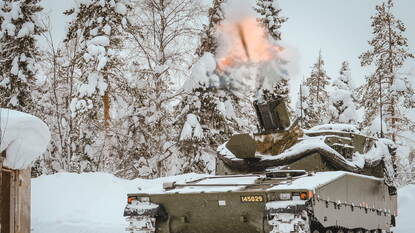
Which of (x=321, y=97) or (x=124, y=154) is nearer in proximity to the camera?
(x=124, y=154)

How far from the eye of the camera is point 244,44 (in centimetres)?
1386

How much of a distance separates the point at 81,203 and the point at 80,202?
7 cm

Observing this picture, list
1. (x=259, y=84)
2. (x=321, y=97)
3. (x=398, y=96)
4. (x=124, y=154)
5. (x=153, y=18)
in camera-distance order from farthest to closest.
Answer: (x=321, y=97) → (x=398, y=96) → (x=124, y=154) → (x=153, y=18) → (x=259, y=84)

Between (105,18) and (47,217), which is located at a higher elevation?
(105,18)

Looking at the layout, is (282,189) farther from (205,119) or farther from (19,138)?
(205,119)

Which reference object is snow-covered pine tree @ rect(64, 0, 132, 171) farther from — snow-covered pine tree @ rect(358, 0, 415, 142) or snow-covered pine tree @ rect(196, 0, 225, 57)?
snow-covered pine tree @ rect(358, 0, 415, 142)

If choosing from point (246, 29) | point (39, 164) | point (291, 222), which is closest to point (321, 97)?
point (39, 164)

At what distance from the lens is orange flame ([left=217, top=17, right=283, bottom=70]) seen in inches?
524

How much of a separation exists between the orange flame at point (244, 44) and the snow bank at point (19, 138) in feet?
20.1

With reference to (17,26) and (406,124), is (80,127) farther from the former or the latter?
(406,124)

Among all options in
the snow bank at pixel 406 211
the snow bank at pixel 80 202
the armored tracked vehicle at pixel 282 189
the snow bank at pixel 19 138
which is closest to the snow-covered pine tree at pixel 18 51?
the snow bank at pixel 80 202

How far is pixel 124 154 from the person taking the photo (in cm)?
2581

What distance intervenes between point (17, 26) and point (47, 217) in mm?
11895

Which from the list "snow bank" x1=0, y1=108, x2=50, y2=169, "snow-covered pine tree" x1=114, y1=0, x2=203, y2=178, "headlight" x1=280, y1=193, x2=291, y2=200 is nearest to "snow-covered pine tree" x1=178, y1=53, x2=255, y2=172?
"snow-covered pine tree" x1=114, y1=0, x2=203, y2=178
